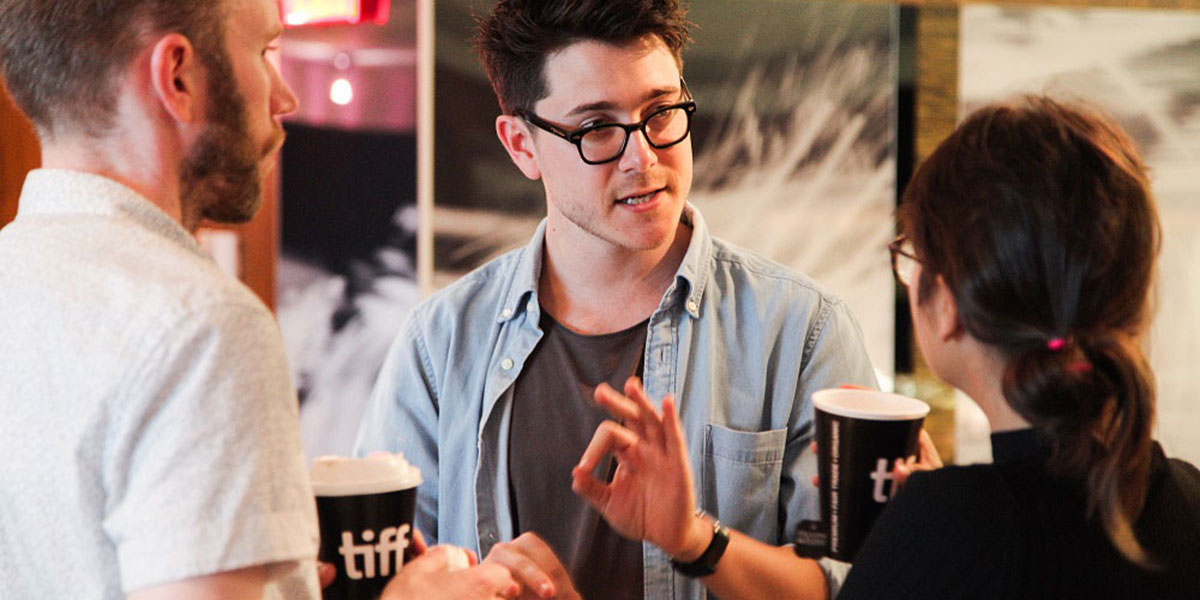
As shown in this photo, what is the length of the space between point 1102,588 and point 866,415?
12.2 inches

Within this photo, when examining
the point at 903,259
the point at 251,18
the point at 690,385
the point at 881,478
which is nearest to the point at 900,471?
the point at 881,478

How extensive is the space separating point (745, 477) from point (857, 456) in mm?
509

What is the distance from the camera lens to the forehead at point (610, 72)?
1.85 metres

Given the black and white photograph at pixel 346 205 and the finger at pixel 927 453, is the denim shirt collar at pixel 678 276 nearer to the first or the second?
the finger at pixel 927 453

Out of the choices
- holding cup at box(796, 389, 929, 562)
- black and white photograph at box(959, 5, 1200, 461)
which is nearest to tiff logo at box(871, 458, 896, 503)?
holding cup at box(796, 389, 929, 562)

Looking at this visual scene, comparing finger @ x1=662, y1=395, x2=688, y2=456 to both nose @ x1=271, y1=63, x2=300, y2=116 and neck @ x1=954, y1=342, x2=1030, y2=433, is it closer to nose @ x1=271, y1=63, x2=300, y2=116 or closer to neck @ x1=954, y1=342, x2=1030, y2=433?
neck @ x1=954, y1=342, x2=1030, y2=433

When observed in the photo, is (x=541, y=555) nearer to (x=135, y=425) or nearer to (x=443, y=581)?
(x=443, y=581)

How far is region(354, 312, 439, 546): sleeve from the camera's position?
6.20ft

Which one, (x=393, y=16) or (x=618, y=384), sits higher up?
(x=393, y=16)

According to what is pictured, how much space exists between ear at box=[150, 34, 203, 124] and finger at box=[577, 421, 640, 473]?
641mm

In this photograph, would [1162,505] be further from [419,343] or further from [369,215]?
[369,215]

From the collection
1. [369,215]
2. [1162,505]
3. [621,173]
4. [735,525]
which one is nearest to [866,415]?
[1162,505]

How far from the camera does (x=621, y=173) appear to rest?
6.03 ft

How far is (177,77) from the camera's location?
107 cm
